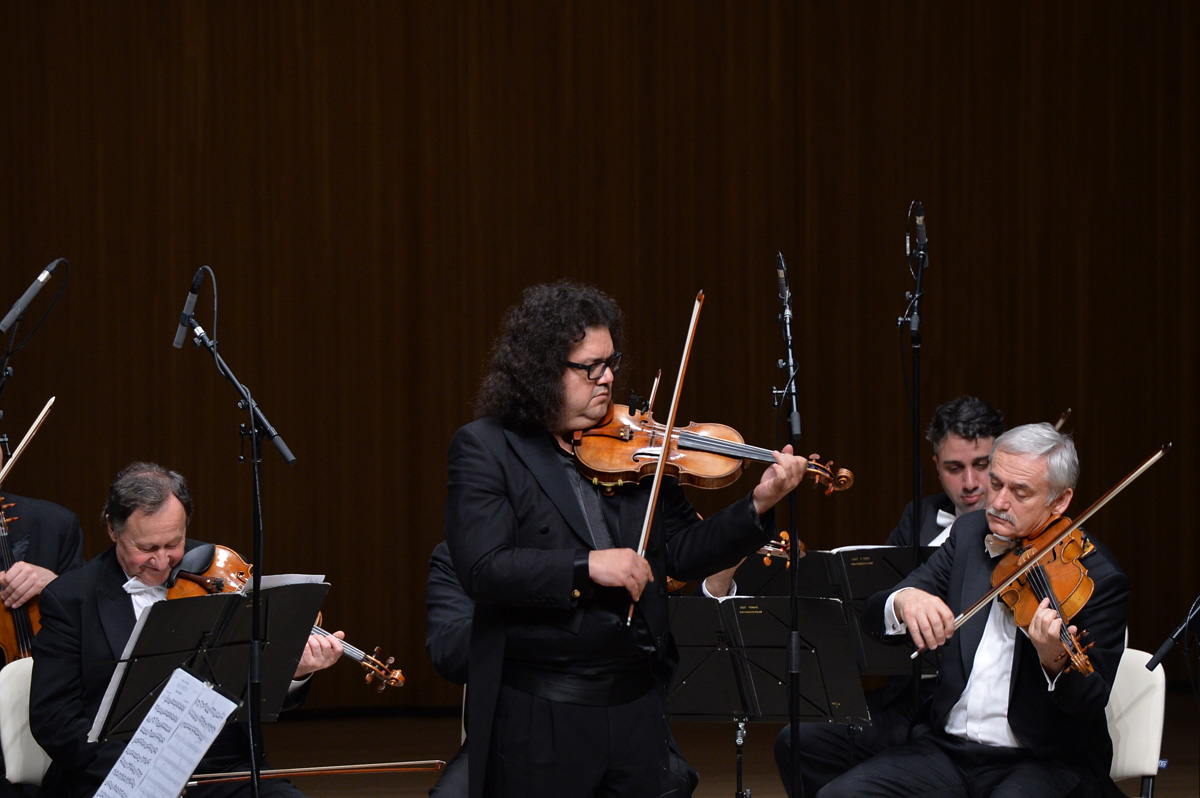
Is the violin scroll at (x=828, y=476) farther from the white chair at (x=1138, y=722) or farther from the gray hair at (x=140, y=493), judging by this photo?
the gray hair at (x=140, y=493)

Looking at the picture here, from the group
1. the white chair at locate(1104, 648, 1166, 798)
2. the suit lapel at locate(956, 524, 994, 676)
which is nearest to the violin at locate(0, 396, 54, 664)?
the suit lapel at locate(956, 524, 994, 676)

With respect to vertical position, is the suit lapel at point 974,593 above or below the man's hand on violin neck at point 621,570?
below

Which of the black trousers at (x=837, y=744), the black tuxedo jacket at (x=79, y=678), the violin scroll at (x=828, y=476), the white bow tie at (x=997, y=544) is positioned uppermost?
the violin scroll at (x=828, y=476)

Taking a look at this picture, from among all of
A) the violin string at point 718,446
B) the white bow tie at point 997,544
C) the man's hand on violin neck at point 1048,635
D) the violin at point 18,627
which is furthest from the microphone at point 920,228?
the violin at point 18,627

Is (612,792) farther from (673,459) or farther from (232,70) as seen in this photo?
(232,70)

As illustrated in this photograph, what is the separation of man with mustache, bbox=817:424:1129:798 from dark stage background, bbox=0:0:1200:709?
2.63 meters

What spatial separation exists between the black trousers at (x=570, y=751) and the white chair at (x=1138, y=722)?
1.30 m

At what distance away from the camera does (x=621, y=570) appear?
6.75ft

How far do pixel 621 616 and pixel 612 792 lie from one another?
0.30 metres

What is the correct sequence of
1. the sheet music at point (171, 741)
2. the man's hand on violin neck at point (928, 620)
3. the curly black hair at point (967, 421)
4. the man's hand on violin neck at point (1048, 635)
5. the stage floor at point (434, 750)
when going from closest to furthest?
the sheet music at point (171, 741)
the man's hand on violin neck at point (1048, 635)
the man's hand on violin neck at point (928, 620)
the curly black hair at point (967, 421)
the stage floor at point (434, 750)

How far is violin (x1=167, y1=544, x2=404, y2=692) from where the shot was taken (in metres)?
3.04

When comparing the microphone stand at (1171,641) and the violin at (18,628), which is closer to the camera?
the microphone stand at (1171,641)

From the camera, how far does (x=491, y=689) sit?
215cm

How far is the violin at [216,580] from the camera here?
3037 mm
